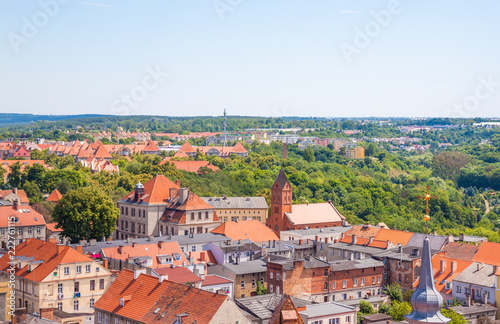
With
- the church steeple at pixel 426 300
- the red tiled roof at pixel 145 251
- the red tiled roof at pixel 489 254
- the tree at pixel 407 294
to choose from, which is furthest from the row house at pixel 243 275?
the church steeple at pixel 426 300

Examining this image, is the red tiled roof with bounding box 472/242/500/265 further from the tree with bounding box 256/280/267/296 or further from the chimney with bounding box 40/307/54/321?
the chimney with bounding box 40/307/54/321

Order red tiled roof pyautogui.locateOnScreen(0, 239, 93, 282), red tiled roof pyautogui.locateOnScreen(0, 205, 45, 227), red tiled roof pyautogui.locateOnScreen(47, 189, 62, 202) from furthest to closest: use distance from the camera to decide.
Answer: red tiled roof pyautogui.locateOnScreen(47, 189, 62, 202)
red tiled roof pyautogui.locateOnScreen(0, 205, 45, 227)
red tiled roof pyautogui.locateOnScreen(0, 239, 93, 282)

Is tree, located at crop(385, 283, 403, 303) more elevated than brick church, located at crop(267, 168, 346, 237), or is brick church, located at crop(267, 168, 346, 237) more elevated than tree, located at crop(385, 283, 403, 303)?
brick church, located at crop(267, 168, 346, 237)

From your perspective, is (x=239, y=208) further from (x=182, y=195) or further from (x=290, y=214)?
(x=182, y=195)

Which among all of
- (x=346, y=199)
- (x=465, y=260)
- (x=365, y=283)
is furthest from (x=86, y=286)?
(x=346, y=199)

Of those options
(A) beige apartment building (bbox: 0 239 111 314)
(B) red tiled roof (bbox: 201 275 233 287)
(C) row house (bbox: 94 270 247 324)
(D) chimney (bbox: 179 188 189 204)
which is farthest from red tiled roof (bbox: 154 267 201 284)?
(D) chimney (bbox: 179 188 189 204)

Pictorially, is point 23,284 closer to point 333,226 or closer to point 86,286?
point 86,286
